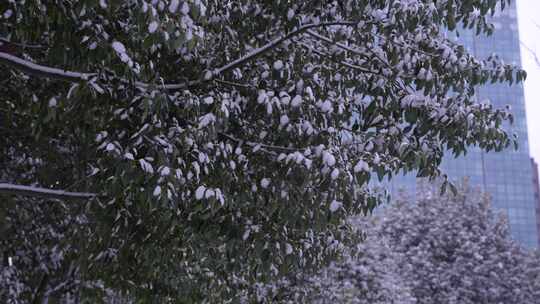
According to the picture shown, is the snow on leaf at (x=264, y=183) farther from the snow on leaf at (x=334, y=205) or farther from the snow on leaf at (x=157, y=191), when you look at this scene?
the snow on leaf at (x=157, y=191)

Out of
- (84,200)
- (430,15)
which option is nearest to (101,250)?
(84,200)

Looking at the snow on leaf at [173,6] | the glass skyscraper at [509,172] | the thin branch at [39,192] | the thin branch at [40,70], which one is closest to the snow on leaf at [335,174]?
the snow on leaf at [173,6]

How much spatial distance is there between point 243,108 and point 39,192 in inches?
82.7

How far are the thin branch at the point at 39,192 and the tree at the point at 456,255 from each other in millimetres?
20032

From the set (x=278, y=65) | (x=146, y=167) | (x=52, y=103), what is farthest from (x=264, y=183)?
(x=52, y=103)

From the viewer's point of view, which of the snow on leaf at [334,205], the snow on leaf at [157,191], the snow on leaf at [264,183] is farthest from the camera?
the snow on leaf at [264,183]

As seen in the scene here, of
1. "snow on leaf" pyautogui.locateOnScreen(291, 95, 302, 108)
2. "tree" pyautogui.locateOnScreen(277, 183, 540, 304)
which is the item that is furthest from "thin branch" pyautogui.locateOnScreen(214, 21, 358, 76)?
"tree" pyautogui.locateOnScreen(277, 183, 540, 304)

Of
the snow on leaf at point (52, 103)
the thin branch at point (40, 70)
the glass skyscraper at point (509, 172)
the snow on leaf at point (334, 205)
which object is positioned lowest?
the glass skyscraper at point (509, 172)

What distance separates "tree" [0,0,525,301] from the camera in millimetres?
6445

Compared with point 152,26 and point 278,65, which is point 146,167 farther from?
point 278,65

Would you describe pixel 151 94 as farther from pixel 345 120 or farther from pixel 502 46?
pixel 502 46

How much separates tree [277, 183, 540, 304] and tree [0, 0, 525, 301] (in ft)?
63.0

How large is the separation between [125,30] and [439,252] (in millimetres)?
24516

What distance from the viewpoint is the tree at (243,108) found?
6445mm
